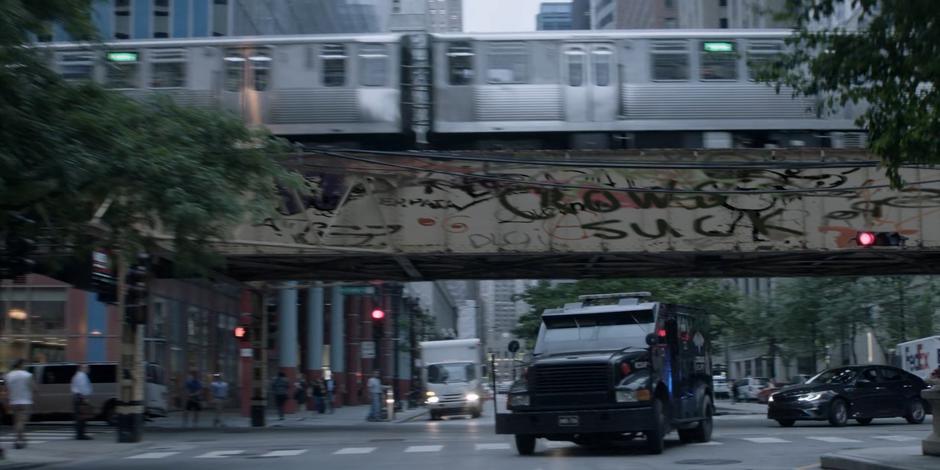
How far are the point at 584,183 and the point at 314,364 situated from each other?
99.6 feet

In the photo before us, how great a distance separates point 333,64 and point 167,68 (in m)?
4.20

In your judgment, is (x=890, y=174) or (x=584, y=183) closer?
(x=890, y=174)

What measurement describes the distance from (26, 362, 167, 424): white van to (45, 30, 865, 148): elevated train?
9906 mm

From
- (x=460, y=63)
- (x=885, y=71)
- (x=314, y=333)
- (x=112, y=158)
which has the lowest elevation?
(x=314, y=333)

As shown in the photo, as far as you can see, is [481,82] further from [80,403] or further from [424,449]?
[80,403]

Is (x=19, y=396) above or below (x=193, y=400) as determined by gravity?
above

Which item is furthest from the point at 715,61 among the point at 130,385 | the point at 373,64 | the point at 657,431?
the point at 130,385

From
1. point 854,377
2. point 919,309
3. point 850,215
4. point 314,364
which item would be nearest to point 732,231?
point 850,215

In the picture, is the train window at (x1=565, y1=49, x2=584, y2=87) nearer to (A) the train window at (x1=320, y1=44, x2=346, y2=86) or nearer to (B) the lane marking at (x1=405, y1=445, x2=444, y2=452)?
(A) the train window at (x1=320, y1=44, x2=346, y2=86)

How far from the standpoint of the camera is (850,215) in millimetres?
26234

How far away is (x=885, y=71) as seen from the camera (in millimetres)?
12109

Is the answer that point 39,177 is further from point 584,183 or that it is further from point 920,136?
point 584,183

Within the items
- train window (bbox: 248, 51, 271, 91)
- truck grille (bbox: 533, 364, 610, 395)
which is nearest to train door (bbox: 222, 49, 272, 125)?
train window (bbox: 248, 51, 271, 91)

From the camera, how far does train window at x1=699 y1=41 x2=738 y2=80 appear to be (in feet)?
86.4
